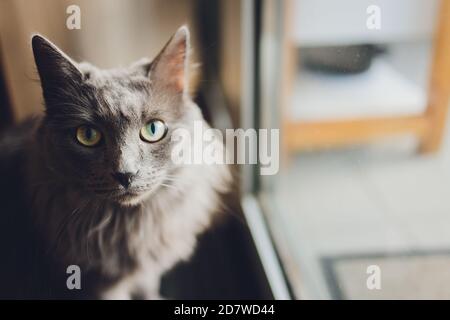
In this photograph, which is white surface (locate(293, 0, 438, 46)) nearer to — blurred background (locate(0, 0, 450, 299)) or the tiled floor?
blurred background (locate(0, 0, 450, 299))

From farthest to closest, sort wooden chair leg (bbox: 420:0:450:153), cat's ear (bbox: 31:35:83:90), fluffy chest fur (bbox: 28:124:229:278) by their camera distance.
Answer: wooden chair leg (bbox: 420:0:450:153), fluffy chest fur (bbox: 28:124:229:278), cat's ear (bbox: 31:35:83:90)

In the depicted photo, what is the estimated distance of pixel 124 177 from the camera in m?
0.82

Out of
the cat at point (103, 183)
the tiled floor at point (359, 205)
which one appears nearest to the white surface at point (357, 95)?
the tiled floor at point (359, 205)

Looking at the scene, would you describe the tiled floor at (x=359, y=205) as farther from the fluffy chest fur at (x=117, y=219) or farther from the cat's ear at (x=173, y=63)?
the cat's ear at (x=173, y=63)

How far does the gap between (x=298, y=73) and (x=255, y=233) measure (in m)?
0.56

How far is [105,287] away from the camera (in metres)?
0.97

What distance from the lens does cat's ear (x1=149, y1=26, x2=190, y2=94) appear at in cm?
81

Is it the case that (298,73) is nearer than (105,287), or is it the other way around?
(105,287)

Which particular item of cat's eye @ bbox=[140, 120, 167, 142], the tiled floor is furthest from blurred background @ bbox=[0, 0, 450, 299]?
cat's eye @ bbox=[140, 120, 167, 142]

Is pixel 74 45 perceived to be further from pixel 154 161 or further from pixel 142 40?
pixel 154 161

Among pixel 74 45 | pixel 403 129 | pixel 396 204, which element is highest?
pixel 74 45

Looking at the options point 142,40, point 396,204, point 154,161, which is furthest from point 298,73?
point 154,161

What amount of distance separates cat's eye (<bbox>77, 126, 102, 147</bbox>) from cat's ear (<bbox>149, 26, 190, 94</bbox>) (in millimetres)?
129

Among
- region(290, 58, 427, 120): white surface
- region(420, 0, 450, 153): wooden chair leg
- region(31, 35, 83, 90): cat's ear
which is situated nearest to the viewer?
region(31, 35, 83, 90): cat's ear
